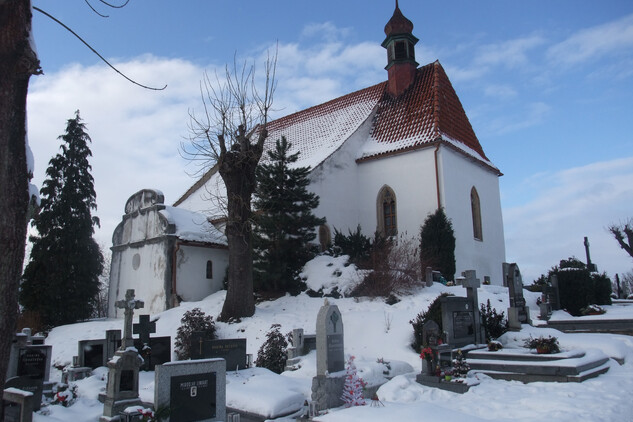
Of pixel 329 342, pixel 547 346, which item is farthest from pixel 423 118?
pixel 329 342

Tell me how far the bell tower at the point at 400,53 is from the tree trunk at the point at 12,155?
2250cm

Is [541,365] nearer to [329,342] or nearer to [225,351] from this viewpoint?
[329,342]

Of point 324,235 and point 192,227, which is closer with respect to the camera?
point 192,227

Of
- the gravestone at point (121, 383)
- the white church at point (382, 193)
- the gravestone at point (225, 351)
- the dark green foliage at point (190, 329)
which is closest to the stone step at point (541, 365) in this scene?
the gravestone at point (225, 351)

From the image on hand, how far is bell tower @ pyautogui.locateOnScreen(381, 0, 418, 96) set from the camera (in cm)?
2448

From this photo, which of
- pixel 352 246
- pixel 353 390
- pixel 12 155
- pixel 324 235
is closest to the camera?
pixel 12 155

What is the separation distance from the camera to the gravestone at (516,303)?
13.3m

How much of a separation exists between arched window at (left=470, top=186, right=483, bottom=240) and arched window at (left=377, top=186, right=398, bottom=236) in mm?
3465

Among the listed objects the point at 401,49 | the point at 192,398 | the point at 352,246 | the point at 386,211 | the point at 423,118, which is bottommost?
the point at 192,398

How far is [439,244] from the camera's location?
1900cm

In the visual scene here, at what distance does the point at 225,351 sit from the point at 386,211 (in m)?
12.3

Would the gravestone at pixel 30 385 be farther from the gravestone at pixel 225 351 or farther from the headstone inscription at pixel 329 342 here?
the headstone inscription at pixel 329 342

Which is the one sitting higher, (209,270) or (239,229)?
(239,229)

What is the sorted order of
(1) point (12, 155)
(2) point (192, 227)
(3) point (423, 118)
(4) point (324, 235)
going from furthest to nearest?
1. (3) point (423, 118)
2. (4) point (324, 235)
3. (2) point (192, 227)
4. (1) point (12, 155)
